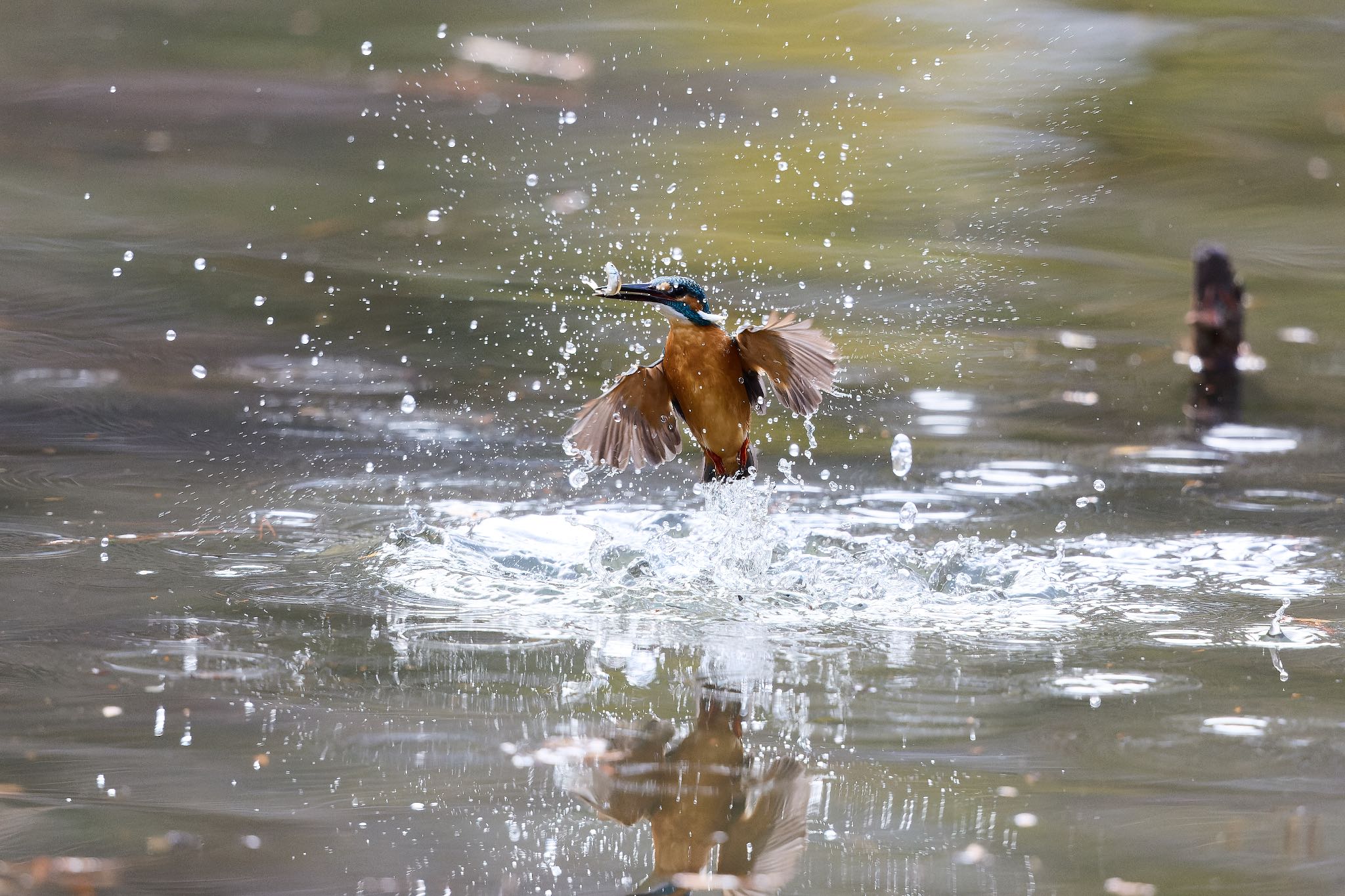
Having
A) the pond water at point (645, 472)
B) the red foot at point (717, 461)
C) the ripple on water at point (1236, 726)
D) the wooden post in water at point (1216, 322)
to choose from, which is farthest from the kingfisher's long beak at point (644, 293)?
the wooden post in water at point (1216, 322)

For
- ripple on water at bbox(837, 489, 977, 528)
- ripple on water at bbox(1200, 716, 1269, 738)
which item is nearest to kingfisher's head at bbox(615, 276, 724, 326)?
ripple on water at bbox(837, 489, 977, 528)

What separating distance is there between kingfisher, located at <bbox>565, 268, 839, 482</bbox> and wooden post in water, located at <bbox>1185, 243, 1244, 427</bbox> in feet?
9.02

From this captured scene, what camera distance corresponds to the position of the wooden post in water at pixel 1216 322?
229 inches

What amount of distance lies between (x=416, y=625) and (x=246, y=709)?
1.86ft

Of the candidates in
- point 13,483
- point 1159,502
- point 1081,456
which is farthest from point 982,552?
point 13,483

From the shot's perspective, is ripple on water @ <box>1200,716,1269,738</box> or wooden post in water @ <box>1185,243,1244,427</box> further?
wooden post in water @ <box>1185,243,1244,427</box>

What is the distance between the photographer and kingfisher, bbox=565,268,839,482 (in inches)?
132

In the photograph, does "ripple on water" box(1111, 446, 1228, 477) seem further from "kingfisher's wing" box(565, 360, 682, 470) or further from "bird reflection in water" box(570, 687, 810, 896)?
"bird reflection in water" box(570, 687, 810, 896)

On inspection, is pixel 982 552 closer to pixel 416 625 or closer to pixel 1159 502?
pixel 1159 502

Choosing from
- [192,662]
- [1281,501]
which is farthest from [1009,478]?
[192,662]

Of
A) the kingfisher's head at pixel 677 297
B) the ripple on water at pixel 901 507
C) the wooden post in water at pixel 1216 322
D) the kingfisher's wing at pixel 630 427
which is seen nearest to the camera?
the kingfisher's head at pixel 677 297

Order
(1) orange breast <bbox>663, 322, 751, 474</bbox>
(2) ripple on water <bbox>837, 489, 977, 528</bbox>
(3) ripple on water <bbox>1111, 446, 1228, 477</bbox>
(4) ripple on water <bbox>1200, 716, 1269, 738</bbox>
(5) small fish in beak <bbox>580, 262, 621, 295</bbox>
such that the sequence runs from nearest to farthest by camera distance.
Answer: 1. (4) ripple on water <bbox>1200, 716, 1269, 738</bbox>
2. (5) small fish in beak <bbox>580, 262, 621, 295</bbox>
3. (1) orange breast <bbox>663, 322, 751, 474</bbox>
4. (2) ripple on water <bbox>837, 489, 977, 528</bbox>
5. (3) ripple on water <bbox>1111, 446, 1228, 477</bbox>

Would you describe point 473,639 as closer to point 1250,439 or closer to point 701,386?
point 701,386

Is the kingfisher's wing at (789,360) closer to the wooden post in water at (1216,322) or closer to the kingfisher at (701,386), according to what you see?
the kingfisher at (701,386)
